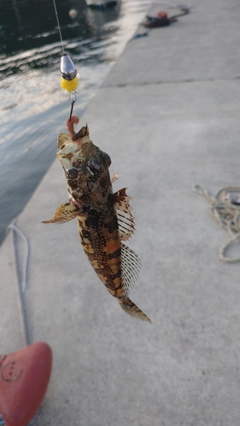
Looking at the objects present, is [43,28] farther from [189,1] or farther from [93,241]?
[93,241]

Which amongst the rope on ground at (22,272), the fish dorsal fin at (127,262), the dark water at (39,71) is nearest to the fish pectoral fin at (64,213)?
the fish dorsal fin at (127,262)

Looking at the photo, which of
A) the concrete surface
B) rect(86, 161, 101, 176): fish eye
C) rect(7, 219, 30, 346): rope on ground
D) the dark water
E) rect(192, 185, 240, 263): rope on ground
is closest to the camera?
rect(86, 161, 101, 176): fish eye

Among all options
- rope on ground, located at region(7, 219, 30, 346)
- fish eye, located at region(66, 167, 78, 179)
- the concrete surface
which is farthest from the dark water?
fish eye, located at region(66, 167, 78, 179)

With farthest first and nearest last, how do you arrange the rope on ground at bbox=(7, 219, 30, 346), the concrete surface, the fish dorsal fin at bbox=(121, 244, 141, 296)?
the rope on ground at bbox=(7, 219, 30, 346), the concrete surface, the fish dorsal fin at bbox=(121, 244, 141, 296)

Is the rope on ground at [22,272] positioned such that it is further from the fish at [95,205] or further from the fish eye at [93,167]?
the fish eye at [93,167]

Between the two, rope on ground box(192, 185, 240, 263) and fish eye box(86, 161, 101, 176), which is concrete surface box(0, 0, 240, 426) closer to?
rope on ground box(192, 185, 240, 263)

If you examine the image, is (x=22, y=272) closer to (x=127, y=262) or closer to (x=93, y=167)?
(x=127, y=262)

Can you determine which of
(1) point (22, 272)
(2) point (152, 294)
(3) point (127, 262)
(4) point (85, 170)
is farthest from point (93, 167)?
(1) point (22, 272)
